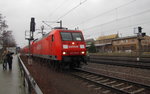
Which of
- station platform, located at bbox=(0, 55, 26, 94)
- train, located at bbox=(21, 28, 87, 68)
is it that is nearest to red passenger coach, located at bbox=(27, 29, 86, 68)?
train, located at bbox=(21, 28, 87, 68)

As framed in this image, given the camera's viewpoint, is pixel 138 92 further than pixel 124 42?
No

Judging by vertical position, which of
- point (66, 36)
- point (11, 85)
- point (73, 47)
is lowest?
point (11, 85)

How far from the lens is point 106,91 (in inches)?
290

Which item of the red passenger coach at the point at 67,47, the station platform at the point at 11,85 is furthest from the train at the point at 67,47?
the station platform at the point at 11,85

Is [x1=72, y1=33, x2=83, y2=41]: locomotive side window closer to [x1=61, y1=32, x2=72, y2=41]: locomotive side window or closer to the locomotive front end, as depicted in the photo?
the locomotive front end

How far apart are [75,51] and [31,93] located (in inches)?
279

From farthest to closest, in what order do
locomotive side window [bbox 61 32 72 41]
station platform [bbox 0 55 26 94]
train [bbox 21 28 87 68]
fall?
locomotive side window [bbox 61 32 72 41] → train [bbox 21 28 87 68] → station platform [bbox 0 55 26 94]

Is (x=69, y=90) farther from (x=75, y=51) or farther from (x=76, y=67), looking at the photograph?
(x=76, y=67)

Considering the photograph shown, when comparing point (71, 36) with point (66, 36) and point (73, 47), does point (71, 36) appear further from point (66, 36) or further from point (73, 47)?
point (73, 47)

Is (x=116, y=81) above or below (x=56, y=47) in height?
below

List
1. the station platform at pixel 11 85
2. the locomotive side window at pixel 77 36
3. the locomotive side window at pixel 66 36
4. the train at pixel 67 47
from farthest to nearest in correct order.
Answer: the locomotive side window at pixel 77 36 → the locomotive side window at pixel 66 36 → the train at pixel 67 47 → the station platform at pixel 11 85

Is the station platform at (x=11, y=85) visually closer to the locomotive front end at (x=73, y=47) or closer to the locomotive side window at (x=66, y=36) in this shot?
the locomotive front end at (x=73, y=47)

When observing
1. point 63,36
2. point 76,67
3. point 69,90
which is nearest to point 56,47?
point 63,36

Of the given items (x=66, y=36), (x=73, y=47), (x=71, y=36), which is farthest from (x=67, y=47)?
(x=71, y=36)
